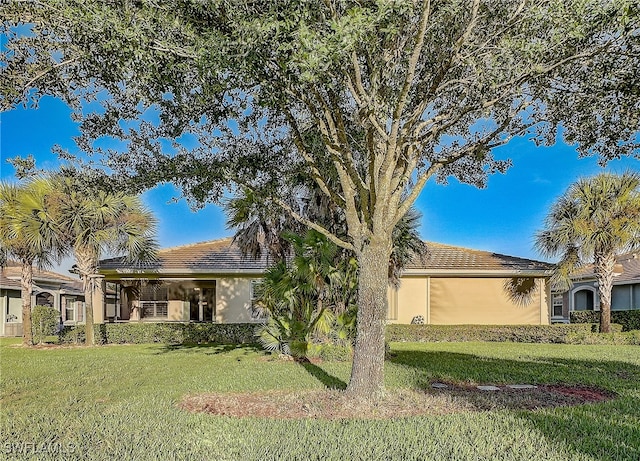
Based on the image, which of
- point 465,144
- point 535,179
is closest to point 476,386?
point 465,144

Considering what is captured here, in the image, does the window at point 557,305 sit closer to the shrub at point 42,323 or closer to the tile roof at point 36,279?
the shrub at point 42,323

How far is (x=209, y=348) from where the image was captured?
18031 millimetres

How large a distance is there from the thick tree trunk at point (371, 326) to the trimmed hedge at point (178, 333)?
1244cm

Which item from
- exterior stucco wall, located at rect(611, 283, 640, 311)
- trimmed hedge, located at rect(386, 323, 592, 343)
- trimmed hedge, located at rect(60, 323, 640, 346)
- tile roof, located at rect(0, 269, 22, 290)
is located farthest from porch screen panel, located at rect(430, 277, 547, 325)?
tile roof, located at rect(0, 269, 22, 290)

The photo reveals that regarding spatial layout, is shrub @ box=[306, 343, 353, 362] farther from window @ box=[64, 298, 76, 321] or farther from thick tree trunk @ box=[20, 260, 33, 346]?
window @ box=[64, 298, 76, 321]

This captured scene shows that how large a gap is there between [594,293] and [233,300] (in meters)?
19.9

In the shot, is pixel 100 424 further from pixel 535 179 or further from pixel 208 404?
pixel 535 179

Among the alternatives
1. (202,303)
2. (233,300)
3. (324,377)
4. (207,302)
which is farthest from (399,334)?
(324,377)

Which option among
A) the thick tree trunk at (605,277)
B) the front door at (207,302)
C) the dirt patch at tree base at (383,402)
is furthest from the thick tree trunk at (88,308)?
the thick tree trunk at (605,277)

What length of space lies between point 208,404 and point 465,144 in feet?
21.0

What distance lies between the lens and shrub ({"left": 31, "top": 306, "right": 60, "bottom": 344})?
2034cm

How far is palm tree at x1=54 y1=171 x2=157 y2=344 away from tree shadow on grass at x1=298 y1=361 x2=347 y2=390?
8.48 m

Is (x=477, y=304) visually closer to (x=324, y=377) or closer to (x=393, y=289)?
(x=393, y=289)

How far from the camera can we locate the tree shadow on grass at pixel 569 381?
5.73m
